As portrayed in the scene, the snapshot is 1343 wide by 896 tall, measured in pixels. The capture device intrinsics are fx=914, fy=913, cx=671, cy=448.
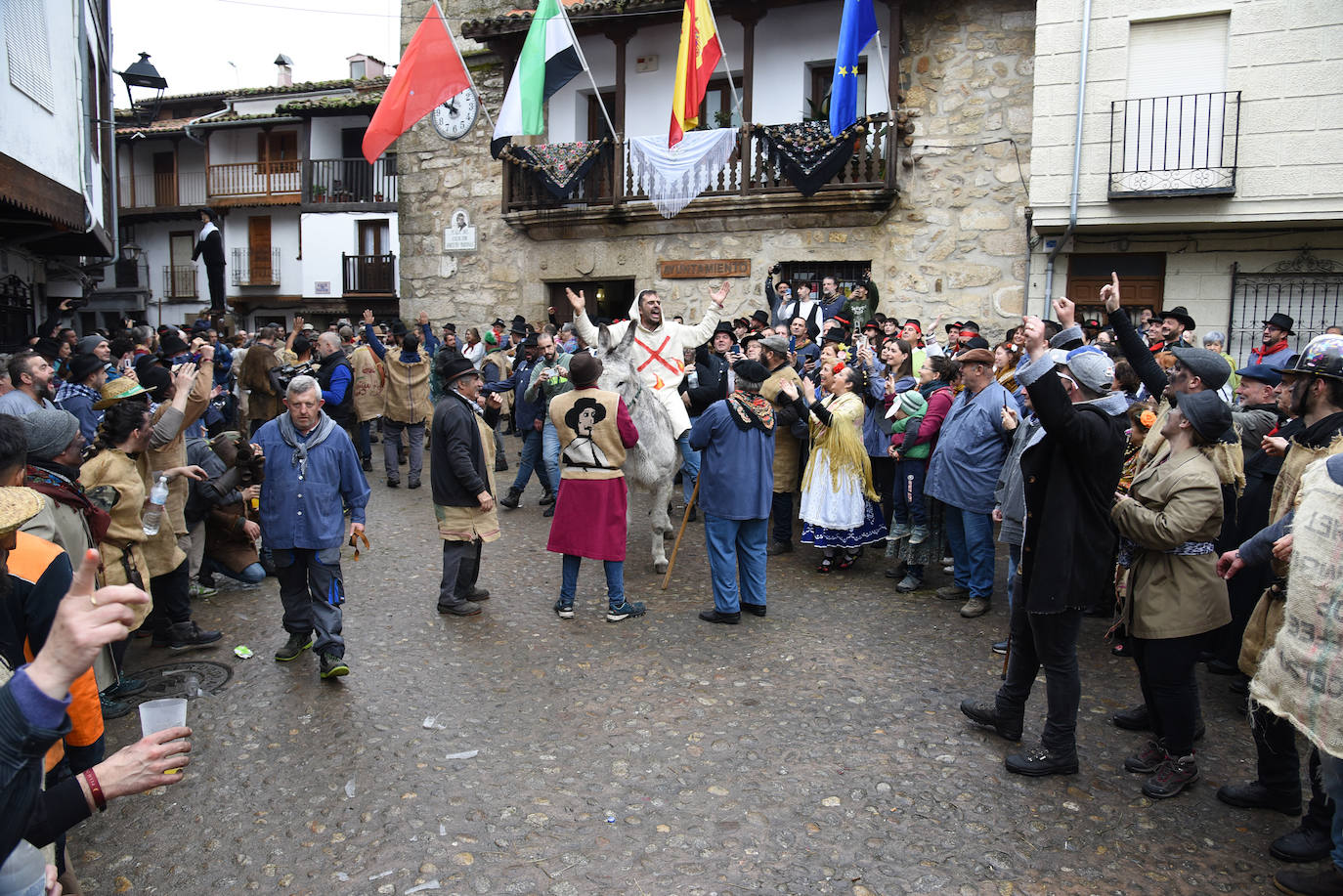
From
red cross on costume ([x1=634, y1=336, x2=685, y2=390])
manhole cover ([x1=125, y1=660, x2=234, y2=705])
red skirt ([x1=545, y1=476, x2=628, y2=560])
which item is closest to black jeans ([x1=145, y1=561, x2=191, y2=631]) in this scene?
manhole cover ([x1=125, y1=660, x2=234, y2=705])

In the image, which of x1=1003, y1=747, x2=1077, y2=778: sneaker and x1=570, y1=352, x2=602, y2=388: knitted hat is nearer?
x1=1003, y1=747, x2=1077, y2=778: sneaker

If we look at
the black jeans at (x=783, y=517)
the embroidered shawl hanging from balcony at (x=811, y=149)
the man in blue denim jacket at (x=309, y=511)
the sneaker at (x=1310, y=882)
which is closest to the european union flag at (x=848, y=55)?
the embroidered shawl hanging from balcony at (x=811, y=149)

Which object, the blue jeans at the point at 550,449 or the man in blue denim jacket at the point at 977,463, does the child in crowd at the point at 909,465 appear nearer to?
the man in blue denim jacket at the point at 977,463

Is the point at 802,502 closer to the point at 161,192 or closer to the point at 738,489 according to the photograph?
the point at 738,489

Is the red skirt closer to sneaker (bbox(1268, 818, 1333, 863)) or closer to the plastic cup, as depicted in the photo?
the plastic cup

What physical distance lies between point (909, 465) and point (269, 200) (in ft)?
95.0

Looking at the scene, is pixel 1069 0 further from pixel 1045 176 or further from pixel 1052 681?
pixel 1052 681

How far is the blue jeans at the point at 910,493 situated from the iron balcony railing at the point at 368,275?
979 inches

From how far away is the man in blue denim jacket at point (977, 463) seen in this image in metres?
6.57

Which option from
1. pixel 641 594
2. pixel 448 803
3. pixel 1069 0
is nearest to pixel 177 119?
pixel 1069 0

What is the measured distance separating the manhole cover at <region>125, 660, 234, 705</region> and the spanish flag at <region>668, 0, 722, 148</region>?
9.90 m

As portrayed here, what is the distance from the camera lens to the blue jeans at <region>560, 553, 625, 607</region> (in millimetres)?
6395

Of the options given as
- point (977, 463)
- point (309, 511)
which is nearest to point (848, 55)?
point (977, 463)

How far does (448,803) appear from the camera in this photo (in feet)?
12.9
